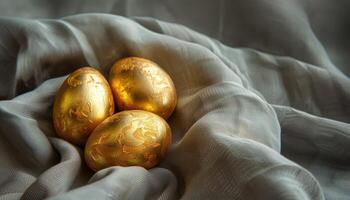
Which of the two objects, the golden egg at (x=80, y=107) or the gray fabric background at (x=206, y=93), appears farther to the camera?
the golden egg at (x=80, y=107)

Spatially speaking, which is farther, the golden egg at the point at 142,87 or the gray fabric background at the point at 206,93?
the golden egg at the point at 142,87

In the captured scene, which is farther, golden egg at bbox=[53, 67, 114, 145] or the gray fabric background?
golden egg at bbox=[53, 67, 114, 145]

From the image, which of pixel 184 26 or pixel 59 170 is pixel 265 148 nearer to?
pixel 59 170
